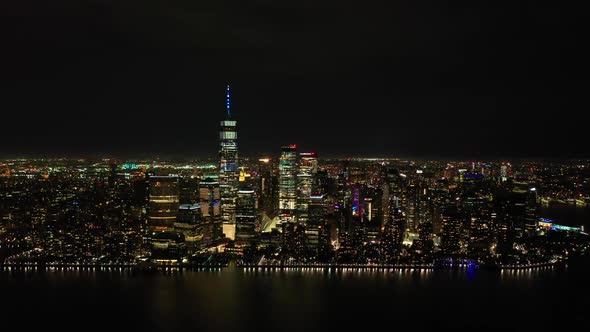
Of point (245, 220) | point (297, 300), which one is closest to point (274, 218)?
point (245, 220)

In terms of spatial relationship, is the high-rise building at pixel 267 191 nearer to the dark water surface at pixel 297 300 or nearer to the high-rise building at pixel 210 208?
the high-rise building at pixel 210 208

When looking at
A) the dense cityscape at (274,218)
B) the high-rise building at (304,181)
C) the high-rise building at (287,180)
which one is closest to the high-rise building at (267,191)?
the dense cityscape at (274,218)

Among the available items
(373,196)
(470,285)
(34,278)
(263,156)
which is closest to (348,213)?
(373,196)

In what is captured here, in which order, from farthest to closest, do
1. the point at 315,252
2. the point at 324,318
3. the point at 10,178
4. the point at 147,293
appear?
the point at 10,178
the point at 315,252
the point at 147,293
the point at 324,318

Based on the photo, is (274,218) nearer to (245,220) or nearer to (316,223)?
(316,223)

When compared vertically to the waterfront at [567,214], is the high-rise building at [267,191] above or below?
above

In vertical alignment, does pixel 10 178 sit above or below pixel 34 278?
above

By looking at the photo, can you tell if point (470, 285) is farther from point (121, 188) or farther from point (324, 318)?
point (121, 188)
